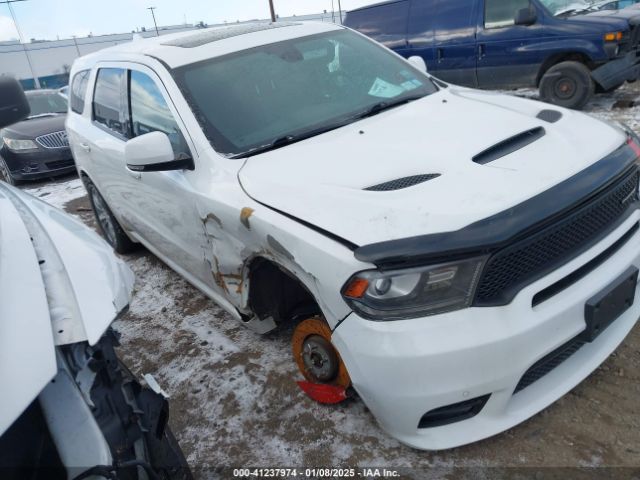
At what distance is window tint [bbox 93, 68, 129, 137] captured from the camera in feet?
11.2

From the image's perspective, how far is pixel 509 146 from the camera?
2.14 meters

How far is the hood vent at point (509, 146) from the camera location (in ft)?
6.75

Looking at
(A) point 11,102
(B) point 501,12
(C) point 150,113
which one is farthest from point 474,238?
(B) point 501,12

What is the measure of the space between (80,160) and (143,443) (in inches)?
150

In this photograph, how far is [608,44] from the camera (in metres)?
6.53

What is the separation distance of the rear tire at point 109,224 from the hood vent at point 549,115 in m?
3.62

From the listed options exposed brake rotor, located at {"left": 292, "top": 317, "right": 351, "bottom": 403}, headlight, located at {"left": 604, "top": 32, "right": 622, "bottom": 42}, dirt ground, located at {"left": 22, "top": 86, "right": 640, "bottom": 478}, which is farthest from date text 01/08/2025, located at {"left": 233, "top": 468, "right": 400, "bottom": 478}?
headlight, located at {"left": 604, "top": 32, "right": 622, "bottom": 42}

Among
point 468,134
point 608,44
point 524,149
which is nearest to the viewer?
point 524,149

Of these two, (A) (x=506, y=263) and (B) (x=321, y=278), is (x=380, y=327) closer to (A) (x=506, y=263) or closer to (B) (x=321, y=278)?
(B) (x=321, y=278)

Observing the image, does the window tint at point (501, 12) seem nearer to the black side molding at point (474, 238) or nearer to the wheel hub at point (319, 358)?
the black side molding at point (474, 238)

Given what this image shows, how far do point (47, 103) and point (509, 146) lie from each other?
404 inches

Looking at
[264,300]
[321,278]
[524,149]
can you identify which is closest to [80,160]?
[264,300]

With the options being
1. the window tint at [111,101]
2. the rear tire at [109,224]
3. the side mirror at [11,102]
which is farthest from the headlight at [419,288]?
the rear tire at [109,224]

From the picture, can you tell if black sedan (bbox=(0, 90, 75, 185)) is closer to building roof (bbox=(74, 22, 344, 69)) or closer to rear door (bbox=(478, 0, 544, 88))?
building roof (bbox=(74, 22, 344, 69))
